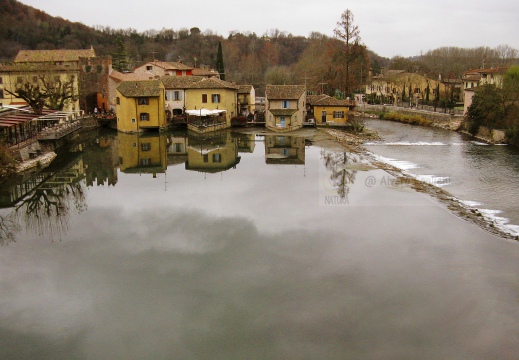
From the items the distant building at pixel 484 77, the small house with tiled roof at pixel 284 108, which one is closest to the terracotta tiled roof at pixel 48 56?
the small house with tiled roof at pixel 284 108

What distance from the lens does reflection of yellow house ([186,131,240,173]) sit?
24391mm

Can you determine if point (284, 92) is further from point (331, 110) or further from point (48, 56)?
point (48, 56)

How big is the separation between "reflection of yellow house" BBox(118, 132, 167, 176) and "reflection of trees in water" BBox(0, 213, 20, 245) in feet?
26.4

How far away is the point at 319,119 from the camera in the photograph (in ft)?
132

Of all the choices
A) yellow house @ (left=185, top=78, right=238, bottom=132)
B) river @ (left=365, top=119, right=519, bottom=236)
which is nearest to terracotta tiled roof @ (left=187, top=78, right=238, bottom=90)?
yellow house @ (left=185, top=78, right=238, bottom=132)

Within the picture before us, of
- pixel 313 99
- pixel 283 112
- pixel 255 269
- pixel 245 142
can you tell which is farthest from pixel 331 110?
pixel 255 269

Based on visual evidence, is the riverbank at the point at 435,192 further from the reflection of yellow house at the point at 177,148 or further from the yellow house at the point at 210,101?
the yellow house at the point at 210,101

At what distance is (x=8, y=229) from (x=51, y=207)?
2.43 meters

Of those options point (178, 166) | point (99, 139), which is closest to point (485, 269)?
point (178, 166)

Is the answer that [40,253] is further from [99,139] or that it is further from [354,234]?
[99,139]

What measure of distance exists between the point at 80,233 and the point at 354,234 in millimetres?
8174

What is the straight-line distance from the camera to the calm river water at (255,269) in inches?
340

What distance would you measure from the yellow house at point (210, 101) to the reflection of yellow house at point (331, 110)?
7511mm

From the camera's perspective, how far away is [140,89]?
36.3 meters
